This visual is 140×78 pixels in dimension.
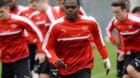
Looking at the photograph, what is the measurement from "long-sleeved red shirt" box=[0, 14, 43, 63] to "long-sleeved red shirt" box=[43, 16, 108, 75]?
2.79ft

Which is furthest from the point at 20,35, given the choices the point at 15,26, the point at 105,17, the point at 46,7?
the point at 105,17

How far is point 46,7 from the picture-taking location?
12.6 metres

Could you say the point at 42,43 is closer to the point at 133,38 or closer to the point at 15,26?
the point at 15,26

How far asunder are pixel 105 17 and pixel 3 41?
45.7ft

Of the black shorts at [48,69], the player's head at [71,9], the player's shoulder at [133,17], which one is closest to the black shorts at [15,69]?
the black shorts at [48,69]

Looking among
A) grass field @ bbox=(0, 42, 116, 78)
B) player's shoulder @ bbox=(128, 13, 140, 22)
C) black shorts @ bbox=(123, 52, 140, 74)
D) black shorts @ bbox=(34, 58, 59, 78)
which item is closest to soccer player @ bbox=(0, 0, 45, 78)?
black shorts @ bbox=(34, 58, 59, 78)

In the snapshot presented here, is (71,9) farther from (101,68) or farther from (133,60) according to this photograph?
(101,68)

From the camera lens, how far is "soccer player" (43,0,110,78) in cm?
985

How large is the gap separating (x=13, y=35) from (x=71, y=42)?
1.43 meters

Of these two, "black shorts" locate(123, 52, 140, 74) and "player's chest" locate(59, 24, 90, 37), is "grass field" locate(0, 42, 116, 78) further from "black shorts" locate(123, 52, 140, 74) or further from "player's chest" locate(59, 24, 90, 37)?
"player's chest" locate(59, 24, 90, 37)

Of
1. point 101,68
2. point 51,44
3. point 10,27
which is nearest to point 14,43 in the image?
point 10,27

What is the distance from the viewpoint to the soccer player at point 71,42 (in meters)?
9.85

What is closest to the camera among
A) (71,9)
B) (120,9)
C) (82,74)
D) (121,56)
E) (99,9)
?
(71,9)

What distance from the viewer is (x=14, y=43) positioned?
11023 millimetres
